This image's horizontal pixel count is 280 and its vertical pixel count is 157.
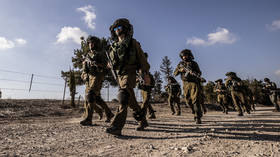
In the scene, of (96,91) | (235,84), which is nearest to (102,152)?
(96,91)

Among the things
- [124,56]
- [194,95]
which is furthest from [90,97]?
[194,95]

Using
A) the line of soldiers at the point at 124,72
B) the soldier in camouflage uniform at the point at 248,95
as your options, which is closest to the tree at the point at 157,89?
the soldier in camouflage uniform at the point at 248,95

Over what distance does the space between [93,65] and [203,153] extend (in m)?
3.61

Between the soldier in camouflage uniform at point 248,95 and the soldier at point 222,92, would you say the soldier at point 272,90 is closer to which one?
the soldier in camouflage uniform at point 248,95

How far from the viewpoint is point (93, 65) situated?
191 inches

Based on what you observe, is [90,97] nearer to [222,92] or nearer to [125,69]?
[125,69]

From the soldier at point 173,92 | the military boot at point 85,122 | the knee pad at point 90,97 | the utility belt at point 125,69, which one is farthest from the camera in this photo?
the soldier at point 173,92

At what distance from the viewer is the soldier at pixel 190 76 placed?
5598 millimetres

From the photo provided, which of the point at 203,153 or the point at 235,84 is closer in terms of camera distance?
the point at 203,153

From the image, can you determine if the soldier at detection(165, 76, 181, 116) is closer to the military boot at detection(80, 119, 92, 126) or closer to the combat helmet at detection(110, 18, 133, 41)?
the military boot at detection(80, 119, 92, 126)

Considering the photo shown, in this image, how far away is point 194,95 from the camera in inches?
218

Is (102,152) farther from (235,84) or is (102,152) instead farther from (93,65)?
(235,84)

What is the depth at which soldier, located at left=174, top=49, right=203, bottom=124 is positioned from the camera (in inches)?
220

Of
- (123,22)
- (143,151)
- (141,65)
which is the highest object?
(123,22)
